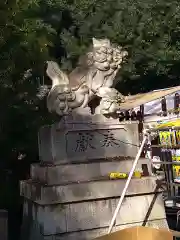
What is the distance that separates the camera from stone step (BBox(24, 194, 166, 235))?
22.2 feet

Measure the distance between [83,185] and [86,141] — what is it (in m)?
0.77

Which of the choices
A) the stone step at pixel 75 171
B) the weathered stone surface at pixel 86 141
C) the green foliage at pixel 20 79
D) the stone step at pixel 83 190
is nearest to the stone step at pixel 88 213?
the stone step at pixel 83 190

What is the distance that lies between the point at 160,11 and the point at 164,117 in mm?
8395

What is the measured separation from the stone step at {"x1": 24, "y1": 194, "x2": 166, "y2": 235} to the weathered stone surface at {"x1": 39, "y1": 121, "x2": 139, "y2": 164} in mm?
725

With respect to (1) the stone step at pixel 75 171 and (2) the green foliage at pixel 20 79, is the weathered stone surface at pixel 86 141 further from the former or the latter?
(2) the green foliage at pixel 20 79

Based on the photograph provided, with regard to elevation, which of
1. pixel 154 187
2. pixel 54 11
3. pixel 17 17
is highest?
pixel 54 11

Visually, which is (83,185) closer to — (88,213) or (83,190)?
(83,190)

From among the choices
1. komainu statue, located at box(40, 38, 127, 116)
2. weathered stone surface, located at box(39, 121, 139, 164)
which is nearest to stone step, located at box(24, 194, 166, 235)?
weathered stone surface, located at box(39, 121, 139, 164)

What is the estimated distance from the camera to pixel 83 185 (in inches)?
271

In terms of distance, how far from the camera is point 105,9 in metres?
20.5

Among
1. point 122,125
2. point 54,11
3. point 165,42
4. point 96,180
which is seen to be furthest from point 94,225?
point 165,42

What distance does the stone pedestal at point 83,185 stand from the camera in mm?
6793

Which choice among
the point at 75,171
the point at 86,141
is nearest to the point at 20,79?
the point at 86,141

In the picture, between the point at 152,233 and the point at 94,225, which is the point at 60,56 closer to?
the point at 94,225
